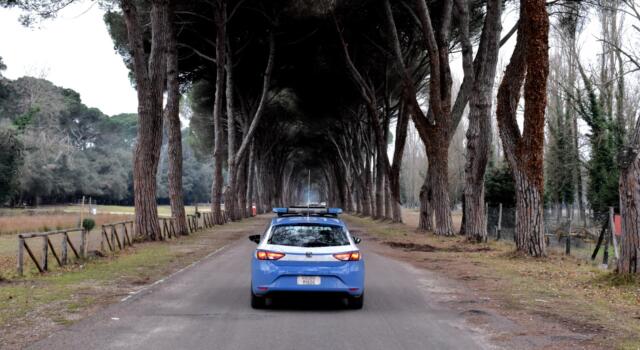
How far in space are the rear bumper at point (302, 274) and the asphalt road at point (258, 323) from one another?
344mm

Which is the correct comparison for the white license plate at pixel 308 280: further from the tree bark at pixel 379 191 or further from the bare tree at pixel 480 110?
the tree bark at pixel 379 191

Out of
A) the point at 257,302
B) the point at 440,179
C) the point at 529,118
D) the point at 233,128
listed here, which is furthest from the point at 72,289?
the point at 233,128

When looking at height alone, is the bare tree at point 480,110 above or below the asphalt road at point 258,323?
above

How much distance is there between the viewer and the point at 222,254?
64.4 feet

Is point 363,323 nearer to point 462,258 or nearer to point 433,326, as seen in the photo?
point 433,326

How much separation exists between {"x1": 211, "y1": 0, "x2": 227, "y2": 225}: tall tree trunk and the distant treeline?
18.5m

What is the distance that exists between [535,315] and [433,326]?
1928 millimetres

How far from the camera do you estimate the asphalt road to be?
722 cm

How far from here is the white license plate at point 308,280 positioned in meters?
9.28

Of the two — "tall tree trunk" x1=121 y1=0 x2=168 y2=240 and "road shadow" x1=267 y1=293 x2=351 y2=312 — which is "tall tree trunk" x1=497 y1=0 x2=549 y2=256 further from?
"tall tree trunk" x1=121 y1=0 x2=168 y2=240

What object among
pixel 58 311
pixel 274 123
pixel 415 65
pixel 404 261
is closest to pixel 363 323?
pixel 58 311

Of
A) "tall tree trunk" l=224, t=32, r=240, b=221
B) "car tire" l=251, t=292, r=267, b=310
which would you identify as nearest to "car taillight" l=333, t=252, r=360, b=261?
"car tire" l=251, t=292, r=267, b=310

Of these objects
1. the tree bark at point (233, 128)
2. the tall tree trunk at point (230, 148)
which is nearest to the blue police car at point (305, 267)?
the tree bark at point (233, 128)

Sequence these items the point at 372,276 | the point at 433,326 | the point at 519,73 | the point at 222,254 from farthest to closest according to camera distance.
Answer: the point at 222,254 < the point at 519,73 < the point at 372,276 < the point at 433,326
